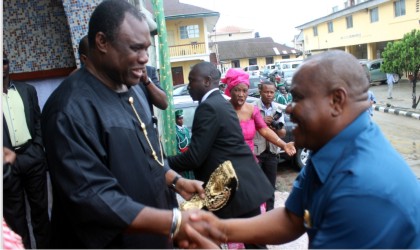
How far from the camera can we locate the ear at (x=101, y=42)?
2.00 m

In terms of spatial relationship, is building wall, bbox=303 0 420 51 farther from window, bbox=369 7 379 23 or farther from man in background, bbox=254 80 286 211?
man in background, bbox=254 80 286 211

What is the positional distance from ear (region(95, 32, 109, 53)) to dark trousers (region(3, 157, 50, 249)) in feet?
6.05

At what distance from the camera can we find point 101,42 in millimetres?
2010

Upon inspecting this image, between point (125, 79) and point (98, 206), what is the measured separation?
659 millimetres

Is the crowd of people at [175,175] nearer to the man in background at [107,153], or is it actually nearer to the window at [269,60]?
the man in background at [107,153]

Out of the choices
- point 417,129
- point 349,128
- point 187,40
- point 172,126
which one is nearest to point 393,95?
point 417,129

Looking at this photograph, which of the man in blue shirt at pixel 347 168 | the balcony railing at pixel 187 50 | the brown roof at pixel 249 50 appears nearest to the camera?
the man in blue shirt at pixel 347 168

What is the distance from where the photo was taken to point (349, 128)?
1.51 m

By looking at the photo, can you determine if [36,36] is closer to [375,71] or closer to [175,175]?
[175,175]

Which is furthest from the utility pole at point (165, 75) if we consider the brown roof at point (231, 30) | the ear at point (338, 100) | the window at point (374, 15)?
the brown roof at point (231, 30)

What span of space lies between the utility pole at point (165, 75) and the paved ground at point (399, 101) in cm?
1127

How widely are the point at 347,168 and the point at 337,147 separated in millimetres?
110

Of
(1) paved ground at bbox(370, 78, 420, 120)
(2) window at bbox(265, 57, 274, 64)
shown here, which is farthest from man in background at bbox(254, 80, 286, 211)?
(2) window at bbox(265, 57, 274, 64)

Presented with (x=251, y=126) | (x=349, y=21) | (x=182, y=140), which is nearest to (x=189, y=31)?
(x=349, y=21)
